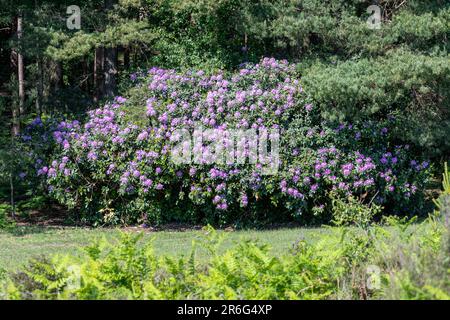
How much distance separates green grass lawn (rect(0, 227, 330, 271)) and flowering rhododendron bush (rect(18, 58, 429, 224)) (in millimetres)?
631

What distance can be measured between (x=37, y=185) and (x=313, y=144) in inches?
194

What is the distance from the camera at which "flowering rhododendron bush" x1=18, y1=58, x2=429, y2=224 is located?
11.2 meters

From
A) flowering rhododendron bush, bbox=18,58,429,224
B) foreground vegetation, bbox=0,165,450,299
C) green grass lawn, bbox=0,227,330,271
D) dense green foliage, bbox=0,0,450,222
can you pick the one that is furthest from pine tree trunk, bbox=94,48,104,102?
foreground vegetation, bbox=0,165,450,299

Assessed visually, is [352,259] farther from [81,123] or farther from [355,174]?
[81,123]

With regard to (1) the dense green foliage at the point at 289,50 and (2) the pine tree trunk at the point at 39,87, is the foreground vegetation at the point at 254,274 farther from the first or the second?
(2) the pine tree trunk at the point at 39,87

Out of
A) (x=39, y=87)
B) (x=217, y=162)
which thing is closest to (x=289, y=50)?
(x=217, y=162)

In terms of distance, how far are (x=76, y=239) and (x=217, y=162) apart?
8.27 feet

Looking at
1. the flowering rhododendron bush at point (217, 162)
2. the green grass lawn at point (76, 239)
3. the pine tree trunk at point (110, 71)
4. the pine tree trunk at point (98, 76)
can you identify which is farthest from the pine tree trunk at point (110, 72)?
the green grass lawn at point (76, 239)

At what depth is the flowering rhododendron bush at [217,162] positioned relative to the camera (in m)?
11.2

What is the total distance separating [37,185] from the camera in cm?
1222

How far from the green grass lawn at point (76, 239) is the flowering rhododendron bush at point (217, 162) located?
0.63 m

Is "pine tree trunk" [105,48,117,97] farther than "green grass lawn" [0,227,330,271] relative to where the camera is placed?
Yes

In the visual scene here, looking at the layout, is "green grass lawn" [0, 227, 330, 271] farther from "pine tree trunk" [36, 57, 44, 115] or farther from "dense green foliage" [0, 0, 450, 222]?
"pine tree trunk" [36, 57, 44, 115]
